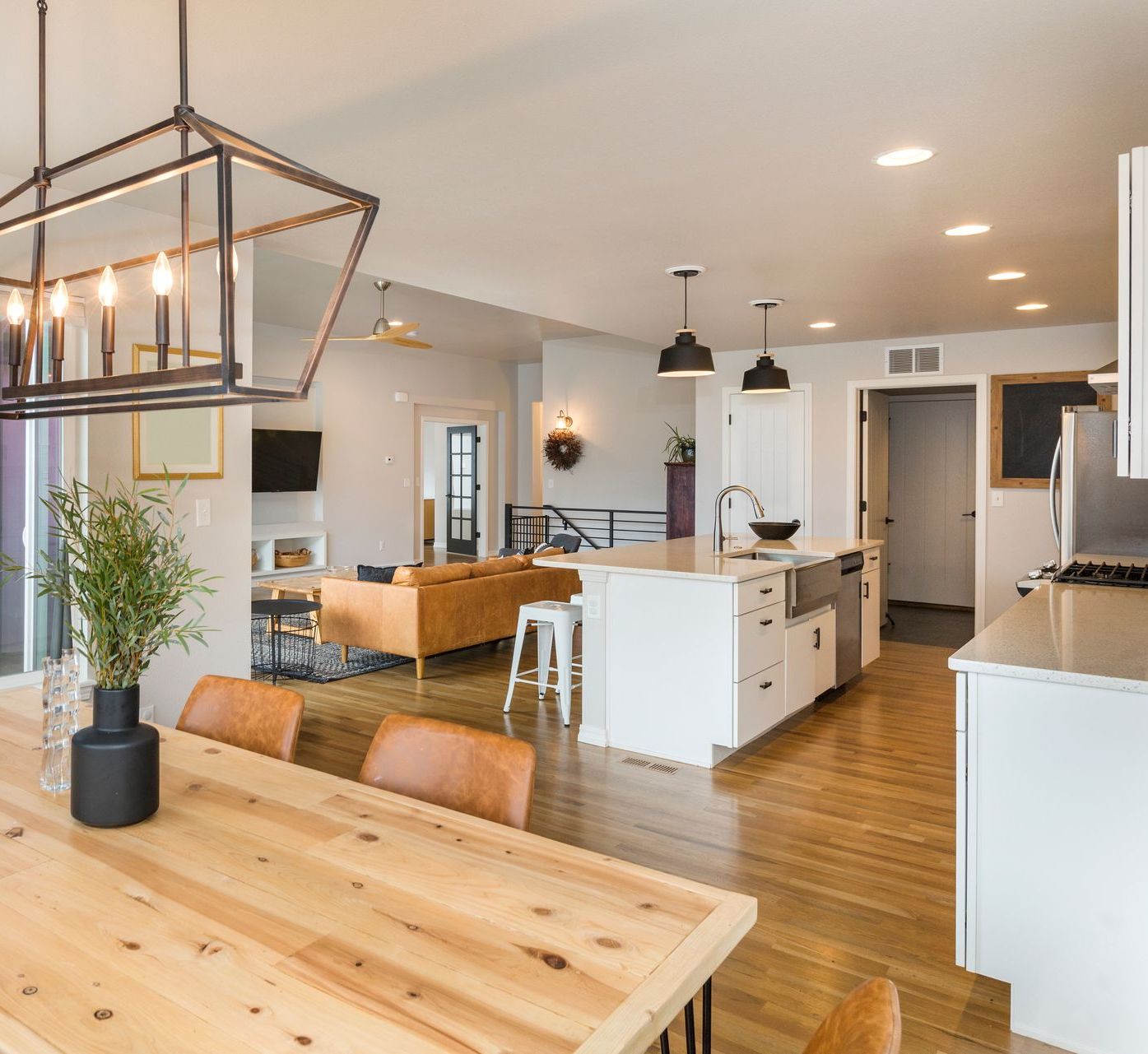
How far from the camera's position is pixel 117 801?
151 cm

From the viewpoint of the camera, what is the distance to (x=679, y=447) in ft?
32.1

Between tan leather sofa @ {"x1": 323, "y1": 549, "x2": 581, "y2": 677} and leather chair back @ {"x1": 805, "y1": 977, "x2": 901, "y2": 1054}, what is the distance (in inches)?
193

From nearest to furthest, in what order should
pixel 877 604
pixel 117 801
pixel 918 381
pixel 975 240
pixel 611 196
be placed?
pixel 117 801 → pixel 611 196 → pixel 975 240 → pixel 877 604 → pixel 918 381

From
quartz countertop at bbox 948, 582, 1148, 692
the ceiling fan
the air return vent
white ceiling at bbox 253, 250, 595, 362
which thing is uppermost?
white ceiling at bbox 253, 250, 595, 362

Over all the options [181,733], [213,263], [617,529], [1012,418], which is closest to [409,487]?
[617,529]

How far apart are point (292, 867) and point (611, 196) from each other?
276 cm

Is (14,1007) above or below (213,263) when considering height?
below

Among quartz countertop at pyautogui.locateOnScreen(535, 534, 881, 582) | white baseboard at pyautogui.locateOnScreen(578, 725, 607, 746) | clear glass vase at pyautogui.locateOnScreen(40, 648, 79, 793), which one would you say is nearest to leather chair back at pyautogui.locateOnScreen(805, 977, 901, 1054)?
clear glass vase at pyautogui.locateOnScreen(40, 648, 79, 793)

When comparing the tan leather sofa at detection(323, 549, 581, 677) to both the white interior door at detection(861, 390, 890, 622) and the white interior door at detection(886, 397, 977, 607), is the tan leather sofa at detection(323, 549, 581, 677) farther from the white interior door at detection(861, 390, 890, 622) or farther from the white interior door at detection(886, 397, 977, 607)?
the white interior door at detection(886, 397, 977, 607)

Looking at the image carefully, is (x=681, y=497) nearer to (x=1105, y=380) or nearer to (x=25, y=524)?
(x=1105, y=380)

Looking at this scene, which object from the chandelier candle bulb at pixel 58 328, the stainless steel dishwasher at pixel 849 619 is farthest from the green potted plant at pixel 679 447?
the chandelier candle bulb at pixel 58 328

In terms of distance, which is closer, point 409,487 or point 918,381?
point 918,381

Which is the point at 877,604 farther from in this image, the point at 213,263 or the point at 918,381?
the point at 213,263

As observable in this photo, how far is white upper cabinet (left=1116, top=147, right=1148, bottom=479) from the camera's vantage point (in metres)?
1.96
